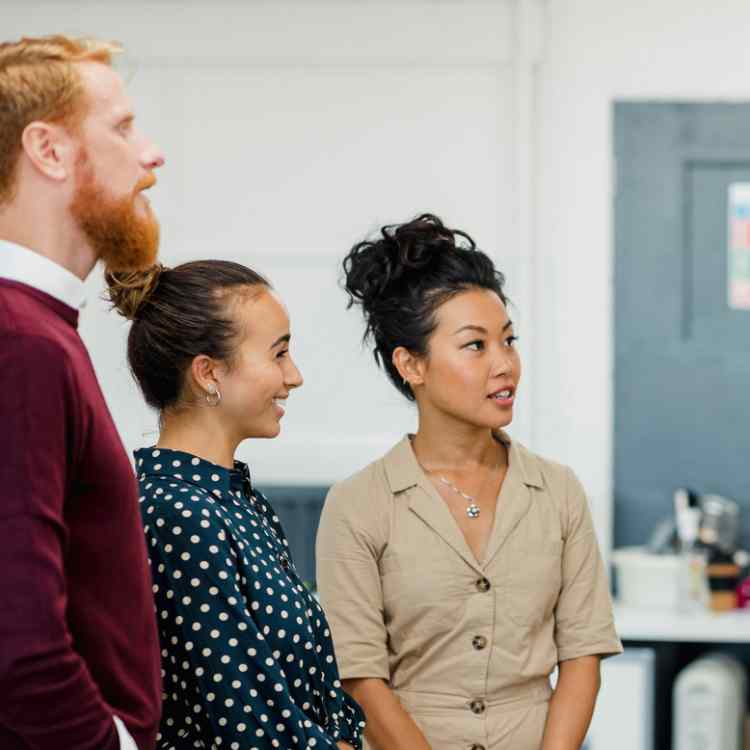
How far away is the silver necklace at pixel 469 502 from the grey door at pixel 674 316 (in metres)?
1.95

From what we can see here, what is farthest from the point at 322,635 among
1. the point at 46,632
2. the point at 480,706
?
the point at 46,632

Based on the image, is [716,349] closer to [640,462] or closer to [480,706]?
[640,462]

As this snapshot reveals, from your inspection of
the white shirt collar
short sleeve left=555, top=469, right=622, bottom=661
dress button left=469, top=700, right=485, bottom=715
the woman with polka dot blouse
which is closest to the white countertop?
short sleeve left=555, top=469, right=622, bottom=661

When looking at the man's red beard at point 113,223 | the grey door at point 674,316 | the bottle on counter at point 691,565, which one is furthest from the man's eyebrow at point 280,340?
the grey door at point 674,316

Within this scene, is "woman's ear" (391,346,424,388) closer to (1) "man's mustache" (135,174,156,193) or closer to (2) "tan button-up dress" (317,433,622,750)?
(2) "tan button-up dress" (317,433,622,750)

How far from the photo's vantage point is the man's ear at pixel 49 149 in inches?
47.1

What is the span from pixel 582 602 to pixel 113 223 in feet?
3.31

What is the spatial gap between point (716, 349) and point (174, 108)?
5.53ft

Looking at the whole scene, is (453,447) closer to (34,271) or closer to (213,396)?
(213,396)

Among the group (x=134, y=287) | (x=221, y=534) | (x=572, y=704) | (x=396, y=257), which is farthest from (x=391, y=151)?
(x=221, y=534)

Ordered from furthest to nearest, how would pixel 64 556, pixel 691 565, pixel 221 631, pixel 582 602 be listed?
1. pixel 691 565
2. pixel 582 602
3. pixel 221 631
4. pixel 64 556

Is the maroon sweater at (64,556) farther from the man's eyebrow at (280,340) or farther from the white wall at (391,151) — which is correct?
the white wall at (391,151)

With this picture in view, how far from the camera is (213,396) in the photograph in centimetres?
157

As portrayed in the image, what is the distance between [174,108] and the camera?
3943 mm
